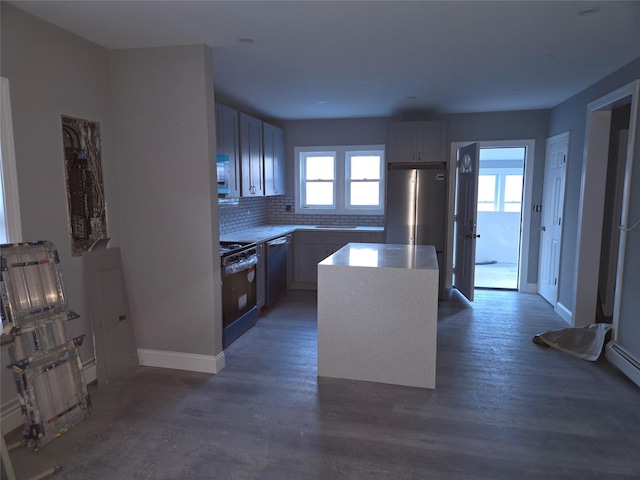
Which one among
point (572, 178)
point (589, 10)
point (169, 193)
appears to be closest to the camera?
point (589, 10)

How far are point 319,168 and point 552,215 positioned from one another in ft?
10.6

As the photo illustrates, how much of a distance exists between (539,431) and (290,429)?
4.83 feet

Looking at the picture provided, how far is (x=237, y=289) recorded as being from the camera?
3.87 m

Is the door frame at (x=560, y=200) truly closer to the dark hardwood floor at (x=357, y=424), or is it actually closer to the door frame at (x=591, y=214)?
the door frame at (x=591, y=214)

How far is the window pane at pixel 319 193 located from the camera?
626 centimetres

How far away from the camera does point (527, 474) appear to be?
2051 millimetres

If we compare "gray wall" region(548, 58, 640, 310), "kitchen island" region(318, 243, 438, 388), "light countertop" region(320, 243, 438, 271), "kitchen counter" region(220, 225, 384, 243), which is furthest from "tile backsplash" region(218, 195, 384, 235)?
"kitchen island" region(318, 243, 438, 388)

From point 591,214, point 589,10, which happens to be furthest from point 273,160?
point 589,10

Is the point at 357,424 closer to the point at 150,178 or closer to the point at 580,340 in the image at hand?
the point at 150,178

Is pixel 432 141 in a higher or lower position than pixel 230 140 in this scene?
higher

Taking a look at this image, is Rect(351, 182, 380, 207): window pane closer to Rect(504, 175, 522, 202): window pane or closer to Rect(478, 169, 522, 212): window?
Rect(478, 169, 522, 212): window

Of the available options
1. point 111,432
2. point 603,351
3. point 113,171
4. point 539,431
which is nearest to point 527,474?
point 539,431

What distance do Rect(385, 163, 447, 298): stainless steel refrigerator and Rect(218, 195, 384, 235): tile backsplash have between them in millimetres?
687

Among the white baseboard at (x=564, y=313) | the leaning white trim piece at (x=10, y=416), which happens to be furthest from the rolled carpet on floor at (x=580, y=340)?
the leaning white trim piece at (x=10, y=416)
